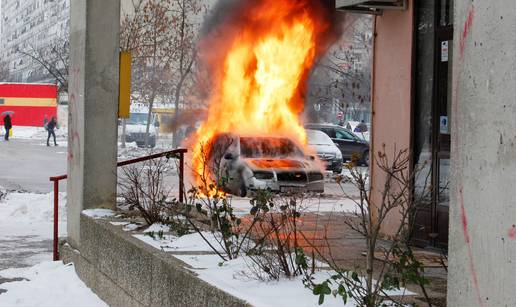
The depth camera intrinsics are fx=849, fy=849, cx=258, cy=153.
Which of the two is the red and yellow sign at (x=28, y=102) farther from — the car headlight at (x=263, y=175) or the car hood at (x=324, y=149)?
the car headlight at (x=263, y=175)

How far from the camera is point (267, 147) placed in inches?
714

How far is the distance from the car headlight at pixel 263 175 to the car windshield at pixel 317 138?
1192cm

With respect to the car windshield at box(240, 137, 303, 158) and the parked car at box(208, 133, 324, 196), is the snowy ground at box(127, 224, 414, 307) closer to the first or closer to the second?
the parked car at box(208, 133, 324, 196)

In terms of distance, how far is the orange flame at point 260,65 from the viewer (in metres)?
19.4

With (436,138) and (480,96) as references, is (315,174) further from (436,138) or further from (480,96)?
(480,96)

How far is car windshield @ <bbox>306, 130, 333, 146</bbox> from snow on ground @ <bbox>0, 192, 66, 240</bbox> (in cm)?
1356

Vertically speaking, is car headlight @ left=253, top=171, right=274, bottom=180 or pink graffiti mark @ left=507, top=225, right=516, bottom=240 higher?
pink graffiti mark @ left=507, top=225, right=516, bottom=240

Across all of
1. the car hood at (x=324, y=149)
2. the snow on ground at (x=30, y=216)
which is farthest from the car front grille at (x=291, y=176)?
the car hood at (x=324, y=149)

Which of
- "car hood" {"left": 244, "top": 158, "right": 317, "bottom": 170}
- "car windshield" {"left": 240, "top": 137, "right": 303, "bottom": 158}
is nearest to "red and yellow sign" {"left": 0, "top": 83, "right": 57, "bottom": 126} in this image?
"car windshield" {"left": 240, "top": 137, "right": 303, "bottom": 158}

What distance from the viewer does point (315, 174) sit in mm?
16703

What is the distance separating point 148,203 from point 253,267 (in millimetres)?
3117

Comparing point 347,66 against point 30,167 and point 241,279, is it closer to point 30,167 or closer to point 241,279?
point 30,167

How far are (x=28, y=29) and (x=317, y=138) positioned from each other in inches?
4599

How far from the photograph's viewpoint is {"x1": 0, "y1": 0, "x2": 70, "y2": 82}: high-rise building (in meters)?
103
